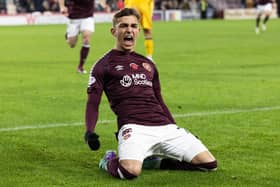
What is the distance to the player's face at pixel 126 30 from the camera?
7438mm

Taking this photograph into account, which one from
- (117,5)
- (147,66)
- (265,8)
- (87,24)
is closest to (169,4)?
(117,5)

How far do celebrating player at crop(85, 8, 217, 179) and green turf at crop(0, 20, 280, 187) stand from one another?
0.52 feet

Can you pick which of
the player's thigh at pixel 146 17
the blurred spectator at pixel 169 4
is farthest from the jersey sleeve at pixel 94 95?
the blurred spectator at pixel 169 4

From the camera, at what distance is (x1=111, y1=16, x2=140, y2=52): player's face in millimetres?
7438

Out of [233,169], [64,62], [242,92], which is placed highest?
[233,169]

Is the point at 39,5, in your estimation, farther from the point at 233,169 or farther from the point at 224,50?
the point at 233,169

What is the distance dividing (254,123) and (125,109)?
2971 mm

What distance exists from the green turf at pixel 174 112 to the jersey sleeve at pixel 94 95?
0.48m

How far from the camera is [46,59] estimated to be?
2159 cm

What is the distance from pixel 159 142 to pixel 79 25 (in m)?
10.5

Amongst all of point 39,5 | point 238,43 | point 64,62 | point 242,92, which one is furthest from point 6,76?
point 39,5

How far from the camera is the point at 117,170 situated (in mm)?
6977

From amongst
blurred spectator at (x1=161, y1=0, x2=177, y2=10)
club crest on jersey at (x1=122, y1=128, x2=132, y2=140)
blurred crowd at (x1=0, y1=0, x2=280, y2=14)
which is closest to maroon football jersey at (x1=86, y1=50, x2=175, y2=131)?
club crest on jersey at (x1=122, y1=128, x2=132, y2=140)

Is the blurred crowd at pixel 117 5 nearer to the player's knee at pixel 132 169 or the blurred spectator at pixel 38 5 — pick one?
the blurred spectator at pixel 38 5
